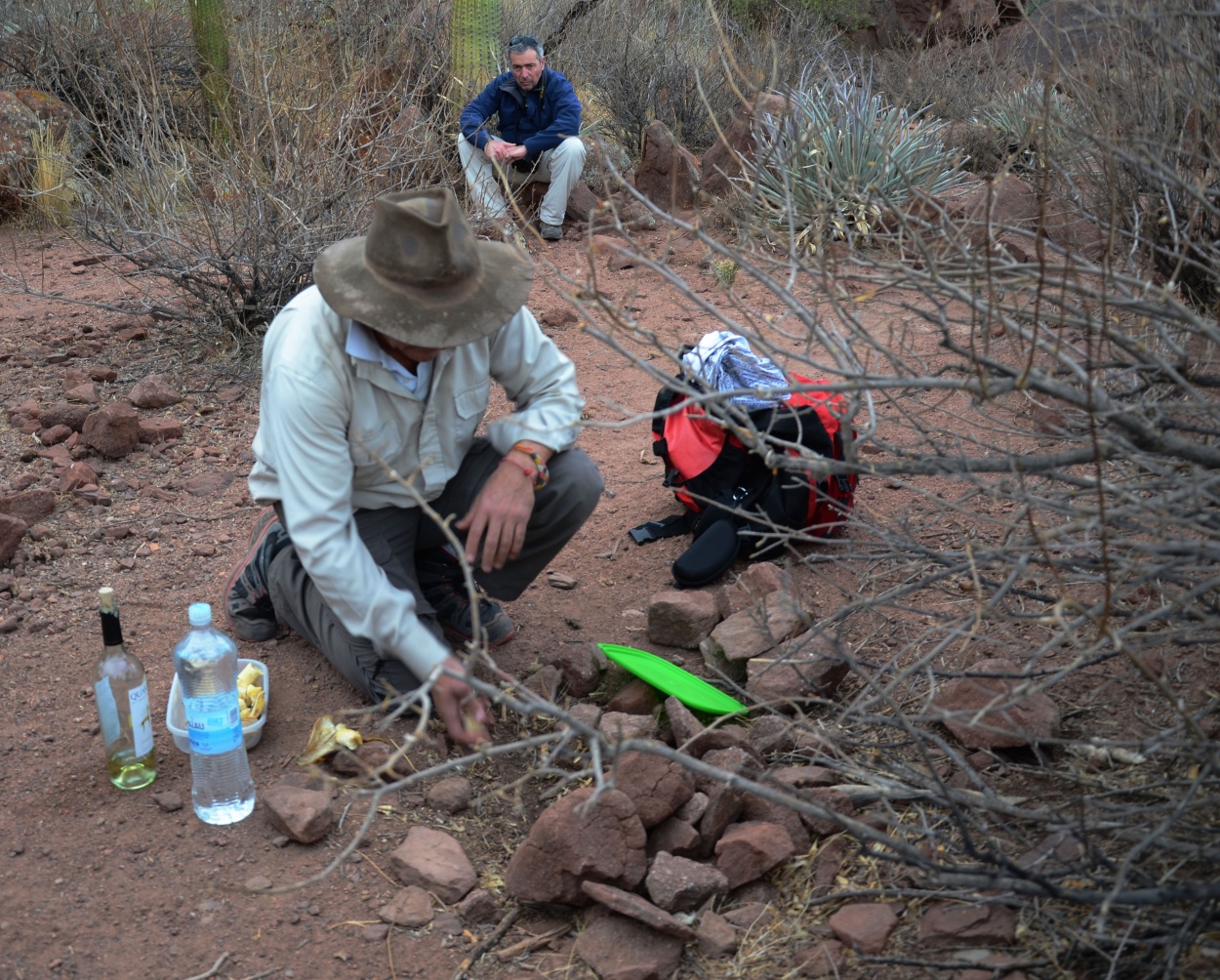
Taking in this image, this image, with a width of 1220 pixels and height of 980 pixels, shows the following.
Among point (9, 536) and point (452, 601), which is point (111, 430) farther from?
point (452, 601)

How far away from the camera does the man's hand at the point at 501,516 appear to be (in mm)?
2730

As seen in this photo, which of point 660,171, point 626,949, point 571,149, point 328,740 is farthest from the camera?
point 660,171

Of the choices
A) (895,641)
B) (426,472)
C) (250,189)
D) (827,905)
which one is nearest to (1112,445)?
(827,905)

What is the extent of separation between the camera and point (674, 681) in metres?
2.91

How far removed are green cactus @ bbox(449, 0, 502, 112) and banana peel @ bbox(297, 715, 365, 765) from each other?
20.6 feet

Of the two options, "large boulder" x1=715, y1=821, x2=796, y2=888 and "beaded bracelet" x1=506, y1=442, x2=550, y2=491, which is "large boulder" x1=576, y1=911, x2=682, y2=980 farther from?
"beaded bracelet" x1=506, y1=442, x2=550, y2=491

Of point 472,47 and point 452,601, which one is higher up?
point 472,47

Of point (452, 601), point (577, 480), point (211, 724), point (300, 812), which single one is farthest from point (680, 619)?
point (211, 724)

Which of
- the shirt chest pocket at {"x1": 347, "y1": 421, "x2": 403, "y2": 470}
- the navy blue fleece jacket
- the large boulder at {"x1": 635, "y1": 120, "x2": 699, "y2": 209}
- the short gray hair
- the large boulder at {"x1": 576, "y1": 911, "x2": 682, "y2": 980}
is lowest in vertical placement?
the large boulder at {"x1": 635, "y1": 120, "x2": 699, "y2": 209}

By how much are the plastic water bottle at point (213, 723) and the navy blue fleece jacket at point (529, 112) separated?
5.33m

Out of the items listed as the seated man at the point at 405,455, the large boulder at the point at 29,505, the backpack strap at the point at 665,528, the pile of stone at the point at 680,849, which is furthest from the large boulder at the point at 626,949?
the large boulder at the point at 29,505

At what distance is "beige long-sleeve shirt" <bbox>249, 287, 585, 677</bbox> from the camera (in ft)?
8.15

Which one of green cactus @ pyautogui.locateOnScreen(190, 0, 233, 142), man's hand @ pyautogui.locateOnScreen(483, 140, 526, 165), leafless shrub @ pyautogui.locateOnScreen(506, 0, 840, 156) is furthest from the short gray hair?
green cactus @ pyautogui.locateOnScreen(190, 0, 233, 142)

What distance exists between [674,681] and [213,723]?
1.10 metres
